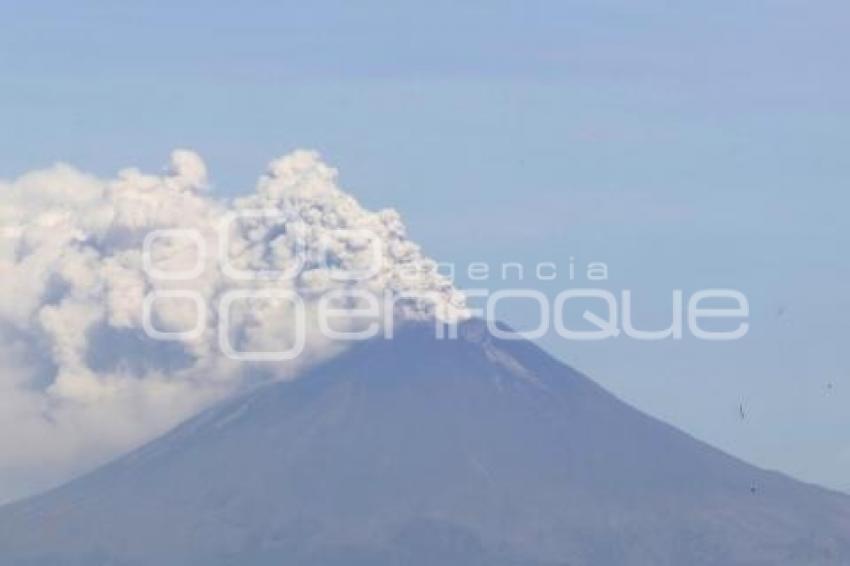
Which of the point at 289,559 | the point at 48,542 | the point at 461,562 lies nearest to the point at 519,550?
the point at 461,562

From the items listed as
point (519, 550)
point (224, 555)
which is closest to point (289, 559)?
point (224, 555)

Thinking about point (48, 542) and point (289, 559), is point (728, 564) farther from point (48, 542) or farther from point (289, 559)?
point (48, 542)

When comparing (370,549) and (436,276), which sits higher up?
(436,276)

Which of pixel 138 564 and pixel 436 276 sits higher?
pixel 436 276

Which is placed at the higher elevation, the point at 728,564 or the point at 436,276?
the point at 436,276

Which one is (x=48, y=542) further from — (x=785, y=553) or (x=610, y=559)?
(x=785, y=553)

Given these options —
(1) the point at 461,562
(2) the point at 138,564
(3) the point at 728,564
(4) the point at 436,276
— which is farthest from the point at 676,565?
(2) the point at 138,564

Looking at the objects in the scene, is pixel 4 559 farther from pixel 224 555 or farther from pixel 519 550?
pixel 519 550
